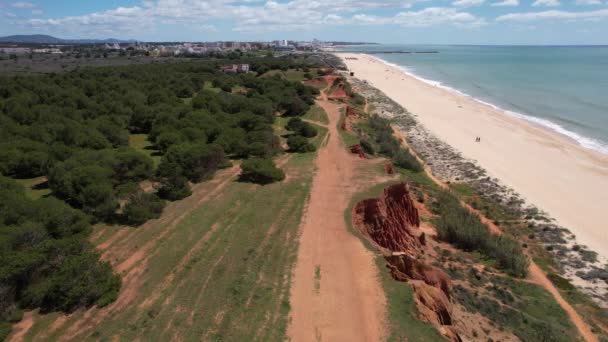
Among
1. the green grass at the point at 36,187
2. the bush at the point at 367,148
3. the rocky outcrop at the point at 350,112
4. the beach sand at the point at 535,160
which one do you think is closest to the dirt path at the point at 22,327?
the green grass at the point at 36,187

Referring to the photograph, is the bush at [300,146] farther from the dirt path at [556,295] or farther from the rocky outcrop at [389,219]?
the dirt path at [556,295]

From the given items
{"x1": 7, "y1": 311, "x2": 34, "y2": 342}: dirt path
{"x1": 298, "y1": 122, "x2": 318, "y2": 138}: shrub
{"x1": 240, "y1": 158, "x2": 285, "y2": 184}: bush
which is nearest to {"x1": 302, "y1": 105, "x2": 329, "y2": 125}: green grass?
{"x1": 298, "y1": 122, "x2": 318, "y2": 138}: shrub

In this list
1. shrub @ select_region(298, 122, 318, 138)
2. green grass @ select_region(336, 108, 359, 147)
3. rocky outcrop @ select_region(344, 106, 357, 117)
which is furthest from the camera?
rocky outcrop @ select_region(344, 106, 357, 117)

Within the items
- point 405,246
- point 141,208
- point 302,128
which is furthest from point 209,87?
point 405,246

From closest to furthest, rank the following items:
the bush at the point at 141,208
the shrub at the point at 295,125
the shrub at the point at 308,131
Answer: the bush at the point at 141,208, the shrub at the point at 308,131, the shrub at the point at 295,125

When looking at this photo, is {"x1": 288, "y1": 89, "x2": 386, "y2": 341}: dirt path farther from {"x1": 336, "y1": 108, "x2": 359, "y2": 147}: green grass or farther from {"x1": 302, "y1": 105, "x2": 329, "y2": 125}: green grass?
Answer: {"x1": 302, "y1": 105, "x2": 329, "y2": 125}: green grass

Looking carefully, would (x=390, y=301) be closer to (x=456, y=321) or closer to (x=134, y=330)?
(x=456, y=321)
